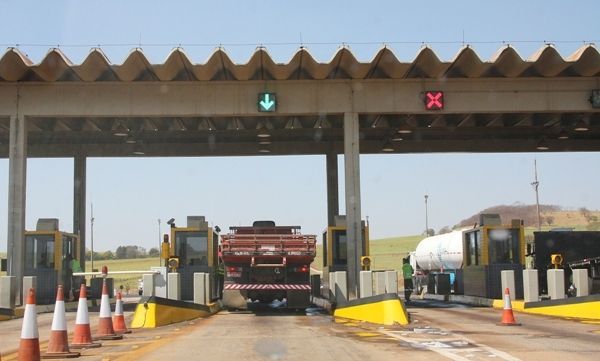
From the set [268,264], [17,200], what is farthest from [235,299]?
[17,200]

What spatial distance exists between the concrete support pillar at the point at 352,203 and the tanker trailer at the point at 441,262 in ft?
32.1

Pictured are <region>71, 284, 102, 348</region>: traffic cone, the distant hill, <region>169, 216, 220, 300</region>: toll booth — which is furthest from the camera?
the distant hill

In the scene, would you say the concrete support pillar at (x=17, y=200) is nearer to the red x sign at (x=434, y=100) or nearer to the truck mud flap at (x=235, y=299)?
the truck mud flap at (x=235, y=299)

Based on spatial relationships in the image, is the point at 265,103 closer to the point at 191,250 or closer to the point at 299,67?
the point at 299,67

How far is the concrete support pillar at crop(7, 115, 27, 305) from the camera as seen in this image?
2336 cm

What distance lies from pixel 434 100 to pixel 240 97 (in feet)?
20.8

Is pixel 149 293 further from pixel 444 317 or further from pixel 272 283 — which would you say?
pixel 444 317

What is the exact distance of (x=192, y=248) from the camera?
24.7 meters

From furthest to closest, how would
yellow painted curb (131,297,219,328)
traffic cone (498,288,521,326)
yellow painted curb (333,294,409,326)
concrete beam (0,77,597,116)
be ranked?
concrete beam (0,77,597,116), yellow painted curb (131,297,219,328), yellow painted curb (333,294,409,326), traffic cone (498,288,521,326)

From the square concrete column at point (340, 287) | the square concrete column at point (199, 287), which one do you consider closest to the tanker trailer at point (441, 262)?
the square concrete column at point (340, 287)

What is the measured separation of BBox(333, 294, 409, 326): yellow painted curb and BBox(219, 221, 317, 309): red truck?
3.59 metres

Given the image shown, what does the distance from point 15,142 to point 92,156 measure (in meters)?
10.8

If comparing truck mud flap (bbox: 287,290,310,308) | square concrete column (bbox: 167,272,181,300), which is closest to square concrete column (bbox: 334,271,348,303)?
truck mud flap (bbox: 287,290,310,308)

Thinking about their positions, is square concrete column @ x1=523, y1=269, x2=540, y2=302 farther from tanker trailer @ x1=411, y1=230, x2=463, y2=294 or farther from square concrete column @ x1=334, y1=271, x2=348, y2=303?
tanker trailer @ x1=411, y1=230, x2=463, y2=294
